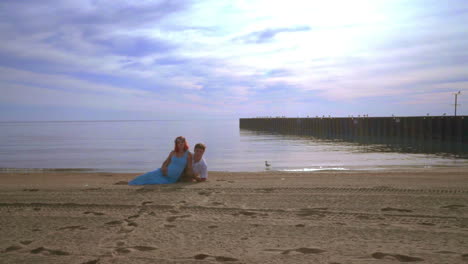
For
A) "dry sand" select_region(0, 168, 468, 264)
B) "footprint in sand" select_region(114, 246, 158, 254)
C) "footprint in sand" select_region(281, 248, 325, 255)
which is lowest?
"footprint in sand" select_region(281, 248, 325, 255)

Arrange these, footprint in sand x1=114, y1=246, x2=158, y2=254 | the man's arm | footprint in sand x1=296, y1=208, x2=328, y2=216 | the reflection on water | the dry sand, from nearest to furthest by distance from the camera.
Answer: the dry sand → footprint in sand x1=114, y1=246, x2=158, y2=254 → footprint in sand x1=296, y1=208, x2=328, y2=216 → the man's arm → the reflection on water

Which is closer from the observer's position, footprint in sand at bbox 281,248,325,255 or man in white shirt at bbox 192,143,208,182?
footprint in sand at bbox 281,248,325,255

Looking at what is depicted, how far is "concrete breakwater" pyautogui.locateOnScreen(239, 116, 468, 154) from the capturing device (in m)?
27.6

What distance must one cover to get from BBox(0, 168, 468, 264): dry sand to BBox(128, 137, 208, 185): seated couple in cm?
97

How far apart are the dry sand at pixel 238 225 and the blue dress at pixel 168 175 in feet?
3.06

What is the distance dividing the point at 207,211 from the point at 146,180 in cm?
324

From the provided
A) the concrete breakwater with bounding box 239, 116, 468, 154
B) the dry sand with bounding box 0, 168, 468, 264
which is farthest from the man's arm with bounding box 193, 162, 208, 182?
the concrete breakwater with bounding box 239, 116, 468, 154

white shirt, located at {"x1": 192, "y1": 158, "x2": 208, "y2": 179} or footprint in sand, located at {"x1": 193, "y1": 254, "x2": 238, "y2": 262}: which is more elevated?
white shirt, located at {"x1": 192, "y1": 158, "x2": 208, "y2": 179}

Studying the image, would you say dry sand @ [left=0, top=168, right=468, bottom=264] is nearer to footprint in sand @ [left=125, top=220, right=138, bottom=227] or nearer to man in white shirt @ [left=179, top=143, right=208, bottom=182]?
footprint in sand @ [left=125, top=220, right=138, bottom=227]

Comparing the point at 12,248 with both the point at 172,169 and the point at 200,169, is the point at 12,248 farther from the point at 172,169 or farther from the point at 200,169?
the point at 200,169

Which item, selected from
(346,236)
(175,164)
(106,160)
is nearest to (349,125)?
(106,160)

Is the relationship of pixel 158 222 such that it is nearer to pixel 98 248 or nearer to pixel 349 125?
pixel 98 248

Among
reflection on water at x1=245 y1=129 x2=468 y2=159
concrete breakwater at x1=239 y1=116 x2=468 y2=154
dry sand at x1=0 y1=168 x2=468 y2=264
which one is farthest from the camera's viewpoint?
concrete breakwater at x1=239 y1=116 x2=468 y2=154

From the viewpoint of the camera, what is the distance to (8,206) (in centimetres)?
603
